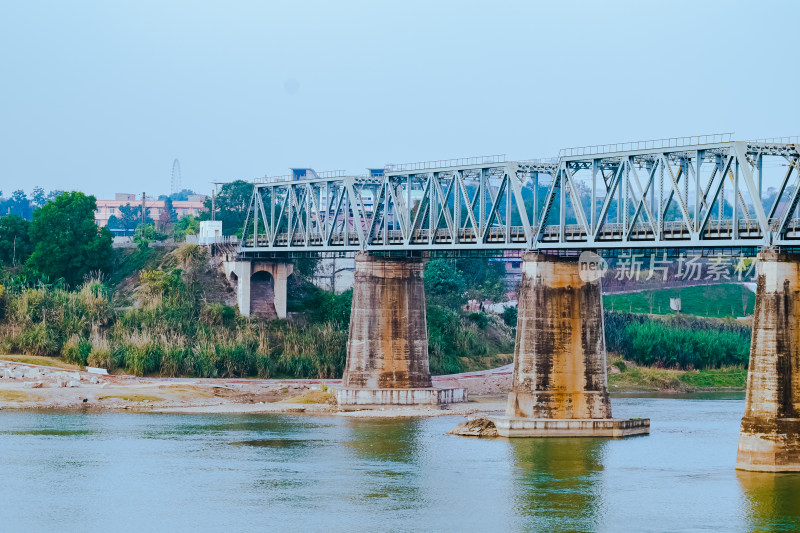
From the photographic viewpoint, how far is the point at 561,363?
257 ft

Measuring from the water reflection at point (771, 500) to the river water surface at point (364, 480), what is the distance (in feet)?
0.28

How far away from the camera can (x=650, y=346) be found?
125812mm

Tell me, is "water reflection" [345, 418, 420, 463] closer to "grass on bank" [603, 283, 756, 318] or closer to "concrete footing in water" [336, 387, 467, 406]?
"concrete footing in water" [336, 387, 467, 406]

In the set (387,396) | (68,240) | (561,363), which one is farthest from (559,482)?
(68,240)

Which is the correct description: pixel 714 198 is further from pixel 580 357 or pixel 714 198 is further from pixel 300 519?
pixel 300 519

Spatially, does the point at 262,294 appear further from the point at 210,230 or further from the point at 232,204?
the point at 232,204

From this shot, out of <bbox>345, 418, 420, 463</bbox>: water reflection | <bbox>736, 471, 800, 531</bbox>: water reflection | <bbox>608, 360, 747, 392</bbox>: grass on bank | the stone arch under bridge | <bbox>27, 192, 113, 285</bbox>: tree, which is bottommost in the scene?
<bbox>736, 471, 800, 531</bbox>: water reflection

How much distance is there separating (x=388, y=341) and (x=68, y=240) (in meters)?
42.5

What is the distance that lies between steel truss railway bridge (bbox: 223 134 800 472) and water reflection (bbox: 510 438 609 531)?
3.66m

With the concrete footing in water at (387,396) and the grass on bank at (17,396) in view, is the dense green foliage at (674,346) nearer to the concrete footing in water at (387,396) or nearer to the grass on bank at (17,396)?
the concrete footing in water at (387,396)

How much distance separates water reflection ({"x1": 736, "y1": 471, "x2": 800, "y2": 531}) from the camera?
178 ft

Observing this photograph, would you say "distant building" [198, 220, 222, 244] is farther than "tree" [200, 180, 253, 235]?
No

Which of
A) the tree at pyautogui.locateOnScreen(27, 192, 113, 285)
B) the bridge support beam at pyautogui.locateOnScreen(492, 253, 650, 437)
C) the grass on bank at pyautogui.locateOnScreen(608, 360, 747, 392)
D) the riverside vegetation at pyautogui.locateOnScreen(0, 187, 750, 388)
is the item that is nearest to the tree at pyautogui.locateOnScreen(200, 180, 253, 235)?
the riverside vegetation at pyautogui.locateOnScreen(0, 187, 750, 388)

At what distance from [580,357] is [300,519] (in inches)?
1086
